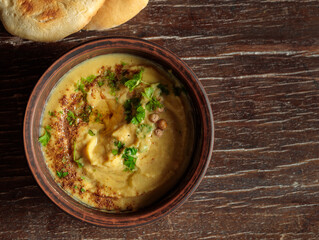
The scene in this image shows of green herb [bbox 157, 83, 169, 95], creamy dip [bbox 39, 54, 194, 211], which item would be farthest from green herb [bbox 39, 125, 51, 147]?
green herb [bbox 157, 83, 169, 95]

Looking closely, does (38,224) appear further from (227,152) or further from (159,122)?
(227,152)

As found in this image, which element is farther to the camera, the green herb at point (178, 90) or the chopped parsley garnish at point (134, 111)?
the green herb at point (178, 90)

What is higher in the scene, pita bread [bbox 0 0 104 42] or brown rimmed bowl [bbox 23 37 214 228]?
pita bread [bbox 0 0 104 42]

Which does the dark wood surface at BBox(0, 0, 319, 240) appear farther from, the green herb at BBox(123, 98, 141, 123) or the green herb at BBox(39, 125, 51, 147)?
the green herb at BBox(123, 98, 141, 123)

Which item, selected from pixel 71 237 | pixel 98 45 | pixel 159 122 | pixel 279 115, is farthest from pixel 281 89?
pixel 71 237

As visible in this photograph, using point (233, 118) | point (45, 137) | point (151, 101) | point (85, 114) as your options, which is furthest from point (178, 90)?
point (45, 137)

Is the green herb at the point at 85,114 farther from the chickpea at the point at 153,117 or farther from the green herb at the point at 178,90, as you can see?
the green herb at the point at 178,90

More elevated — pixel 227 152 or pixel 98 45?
pixel 98 45

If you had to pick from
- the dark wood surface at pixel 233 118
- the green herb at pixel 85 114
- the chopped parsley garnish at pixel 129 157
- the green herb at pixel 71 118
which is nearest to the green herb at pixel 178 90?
the dark wood surface at pixel 233 118
